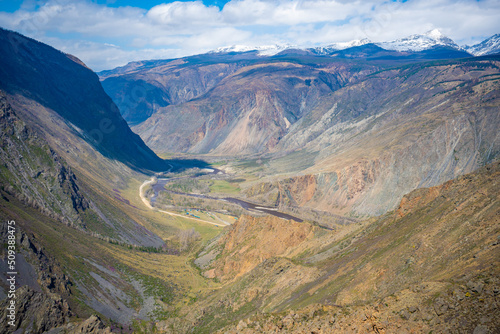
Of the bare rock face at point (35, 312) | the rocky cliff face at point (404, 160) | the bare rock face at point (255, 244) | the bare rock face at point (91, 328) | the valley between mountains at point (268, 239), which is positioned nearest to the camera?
the valley between mountains at point (268, 239)

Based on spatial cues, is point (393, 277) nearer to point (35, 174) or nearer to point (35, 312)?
point (35, 312)

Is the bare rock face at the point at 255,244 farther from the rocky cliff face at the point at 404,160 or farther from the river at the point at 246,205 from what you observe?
the rocky cliff face at the point at 404,160

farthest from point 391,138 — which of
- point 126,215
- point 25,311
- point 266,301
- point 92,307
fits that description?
point 25,311

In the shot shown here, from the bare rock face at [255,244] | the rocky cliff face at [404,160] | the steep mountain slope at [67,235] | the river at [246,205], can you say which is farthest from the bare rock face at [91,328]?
the rocky cliff face at [404,160]

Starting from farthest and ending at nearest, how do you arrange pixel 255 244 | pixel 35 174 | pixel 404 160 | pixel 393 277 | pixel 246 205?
pixel 246 205, pixel 404 160, pixel 35 174, pixel 255 244, pixel 393 277

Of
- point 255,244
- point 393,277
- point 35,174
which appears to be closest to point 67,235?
point 35,174

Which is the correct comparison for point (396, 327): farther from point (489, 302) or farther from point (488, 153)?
point (488, 153)

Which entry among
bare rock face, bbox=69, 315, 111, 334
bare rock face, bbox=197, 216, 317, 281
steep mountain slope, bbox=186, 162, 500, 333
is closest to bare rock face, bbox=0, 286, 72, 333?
bare rock face, bbox=69, 315, 111, 334

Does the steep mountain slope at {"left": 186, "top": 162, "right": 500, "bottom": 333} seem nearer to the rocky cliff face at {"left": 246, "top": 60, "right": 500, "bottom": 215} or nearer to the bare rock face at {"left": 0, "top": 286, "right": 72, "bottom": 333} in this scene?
the bare rock face at {"left": 0, "top": 286, "right": 72, "bottom": 333}
